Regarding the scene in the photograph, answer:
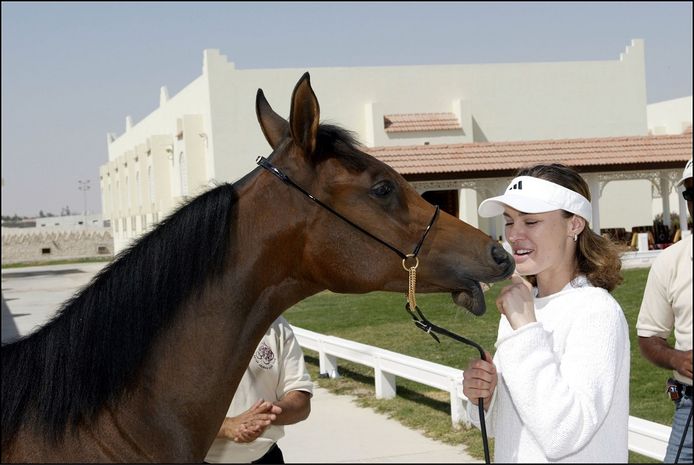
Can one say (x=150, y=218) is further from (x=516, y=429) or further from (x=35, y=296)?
(x=516, y=429)

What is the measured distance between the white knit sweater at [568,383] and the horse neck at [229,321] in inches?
27.9

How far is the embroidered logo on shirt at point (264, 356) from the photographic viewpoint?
10.9 ft

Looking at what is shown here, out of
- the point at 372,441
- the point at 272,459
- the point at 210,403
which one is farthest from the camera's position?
the point at 372,441

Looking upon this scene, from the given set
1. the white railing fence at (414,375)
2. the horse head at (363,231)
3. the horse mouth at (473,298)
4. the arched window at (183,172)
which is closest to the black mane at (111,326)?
the horse head at (363,231)

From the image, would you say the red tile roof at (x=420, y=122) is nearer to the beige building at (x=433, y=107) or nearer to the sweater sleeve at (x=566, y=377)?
the beige building at (x=433, y=107)

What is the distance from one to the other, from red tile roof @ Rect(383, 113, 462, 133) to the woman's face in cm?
2919

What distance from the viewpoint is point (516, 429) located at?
2074mm

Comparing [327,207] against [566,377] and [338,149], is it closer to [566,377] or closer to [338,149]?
[338,149]

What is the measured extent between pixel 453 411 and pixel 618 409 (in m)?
4.74

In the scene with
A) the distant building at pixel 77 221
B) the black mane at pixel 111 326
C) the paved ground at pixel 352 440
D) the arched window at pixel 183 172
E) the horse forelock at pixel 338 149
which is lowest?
the paved ground at pixel 352 440

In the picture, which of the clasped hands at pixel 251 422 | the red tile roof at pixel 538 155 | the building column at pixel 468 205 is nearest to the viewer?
the clasped hands at pixel 251 422

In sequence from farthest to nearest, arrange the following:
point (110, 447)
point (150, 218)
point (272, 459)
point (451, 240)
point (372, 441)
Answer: point (150, 218), point (372, 441), point (272, 459), point (451, 240), point (110, 447)

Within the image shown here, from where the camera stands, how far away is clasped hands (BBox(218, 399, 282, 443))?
3.09m

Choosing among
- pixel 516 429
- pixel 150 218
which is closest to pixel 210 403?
pixel 516 429
